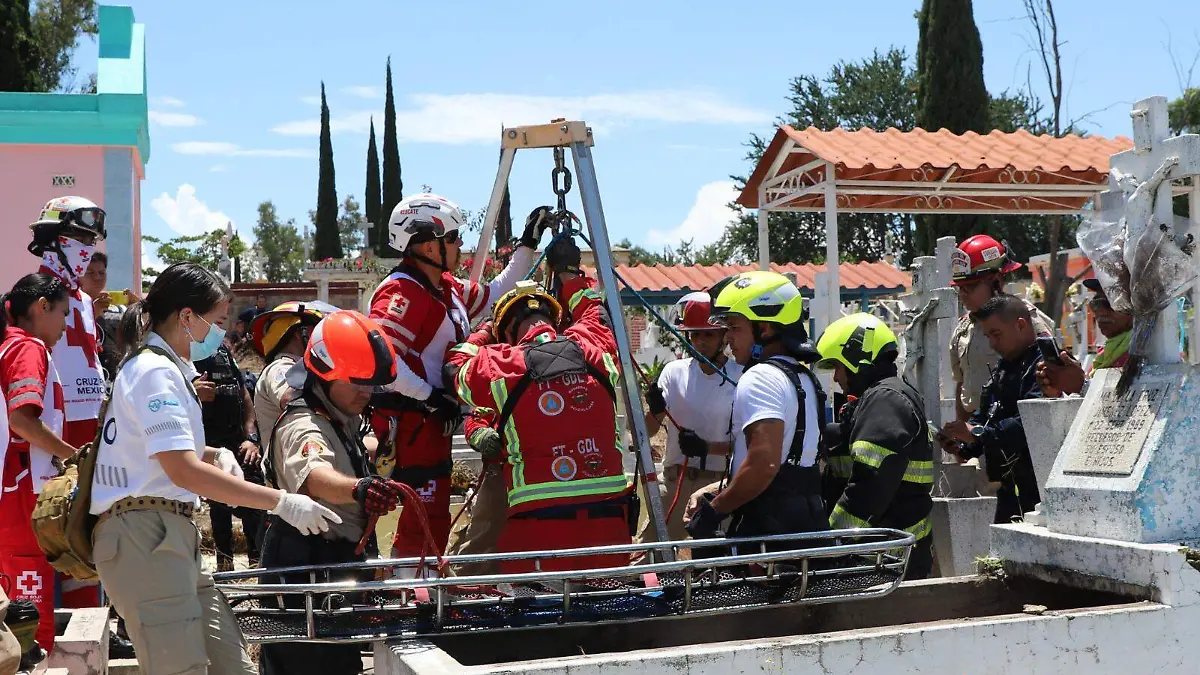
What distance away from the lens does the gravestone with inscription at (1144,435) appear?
392 centimetres

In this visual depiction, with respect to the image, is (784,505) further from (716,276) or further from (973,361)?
(716,276)

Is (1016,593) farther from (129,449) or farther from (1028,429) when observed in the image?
(129,449)

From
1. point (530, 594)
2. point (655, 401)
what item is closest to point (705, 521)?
point (530, 594)

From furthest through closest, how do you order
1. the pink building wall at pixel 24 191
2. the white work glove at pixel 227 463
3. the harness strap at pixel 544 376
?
the pink building wall at pixel 24 191, the harness strap at pixel 544 376, the white work glove at pixel 227 463

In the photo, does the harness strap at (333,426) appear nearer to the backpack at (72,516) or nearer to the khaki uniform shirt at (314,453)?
the khaki uniform shirt at (314,453)

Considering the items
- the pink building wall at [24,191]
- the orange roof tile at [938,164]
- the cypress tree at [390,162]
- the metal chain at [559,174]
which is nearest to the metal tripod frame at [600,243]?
the metal chain at [559,174]

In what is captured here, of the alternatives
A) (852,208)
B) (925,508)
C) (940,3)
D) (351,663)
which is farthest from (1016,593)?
(940,3)

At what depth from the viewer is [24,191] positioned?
12.3 m

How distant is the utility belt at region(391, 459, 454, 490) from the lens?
213 inches

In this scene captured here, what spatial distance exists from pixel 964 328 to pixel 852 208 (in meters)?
7.43

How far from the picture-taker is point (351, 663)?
438cm

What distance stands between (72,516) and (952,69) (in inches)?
1058

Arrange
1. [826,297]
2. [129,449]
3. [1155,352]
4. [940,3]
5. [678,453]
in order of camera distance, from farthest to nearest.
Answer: [940,3], [826,297], [678,453], [1155,352], [129,449]

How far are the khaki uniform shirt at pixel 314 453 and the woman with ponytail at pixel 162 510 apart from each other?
0.23 meters
